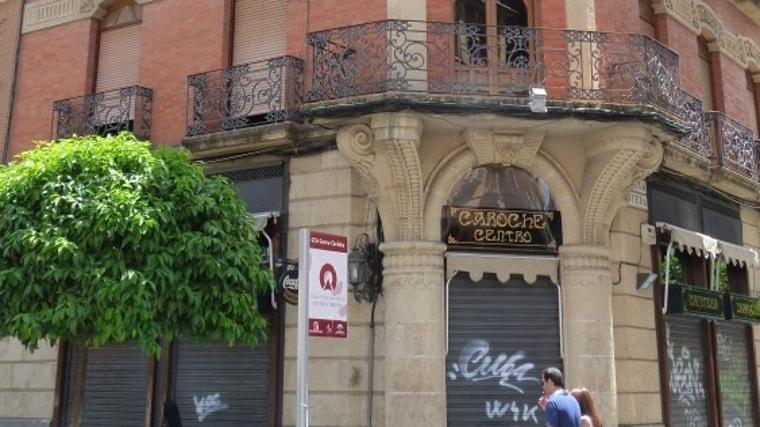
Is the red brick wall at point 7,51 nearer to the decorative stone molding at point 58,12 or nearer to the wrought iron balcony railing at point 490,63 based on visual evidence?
the decorative stone molding at point 58,12

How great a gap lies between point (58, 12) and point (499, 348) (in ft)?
34.2

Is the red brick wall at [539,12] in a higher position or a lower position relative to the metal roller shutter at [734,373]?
higher

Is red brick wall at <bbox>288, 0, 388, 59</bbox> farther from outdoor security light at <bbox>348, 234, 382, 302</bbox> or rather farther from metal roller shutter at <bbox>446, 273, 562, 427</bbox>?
metal roller shutter at <bbox>446, 273, 562, 427</bbox>

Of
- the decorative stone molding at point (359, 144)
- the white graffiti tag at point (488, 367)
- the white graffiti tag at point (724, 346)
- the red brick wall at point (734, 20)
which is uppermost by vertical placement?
the red brick wall at point (734, 20)

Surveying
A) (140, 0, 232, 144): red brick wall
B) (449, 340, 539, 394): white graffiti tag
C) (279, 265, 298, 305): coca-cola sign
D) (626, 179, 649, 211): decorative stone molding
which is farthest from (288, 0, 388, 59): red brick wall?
(449, 340, 539, 394): white graffiti tag

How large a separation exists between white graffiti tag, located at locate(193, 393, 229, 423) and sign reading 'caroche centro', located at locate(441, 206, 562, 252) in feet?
13.5

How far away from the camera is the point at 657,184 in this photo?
13172mm

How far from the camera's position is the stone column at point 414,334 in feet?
34.3

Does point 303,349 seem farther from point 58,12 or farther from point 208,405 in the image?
point 58,12

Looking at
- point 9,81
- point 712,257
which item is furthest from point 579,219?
point 9,81

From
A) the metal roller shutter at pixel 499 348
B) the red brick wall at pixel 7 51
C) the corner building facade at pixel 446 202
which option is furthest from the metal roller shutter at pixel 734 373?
the red brick wall at pixel 7 51

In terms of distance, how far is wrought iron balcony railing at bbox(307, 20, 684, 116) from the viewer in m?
11.0

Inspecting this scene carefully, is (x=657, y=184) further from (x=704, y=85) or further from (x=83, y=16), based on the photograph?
(x=83, y=16)

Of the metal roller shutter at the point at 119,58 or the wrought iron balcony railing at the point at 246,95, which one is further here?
the metal roller shutter at the point at 119,58
